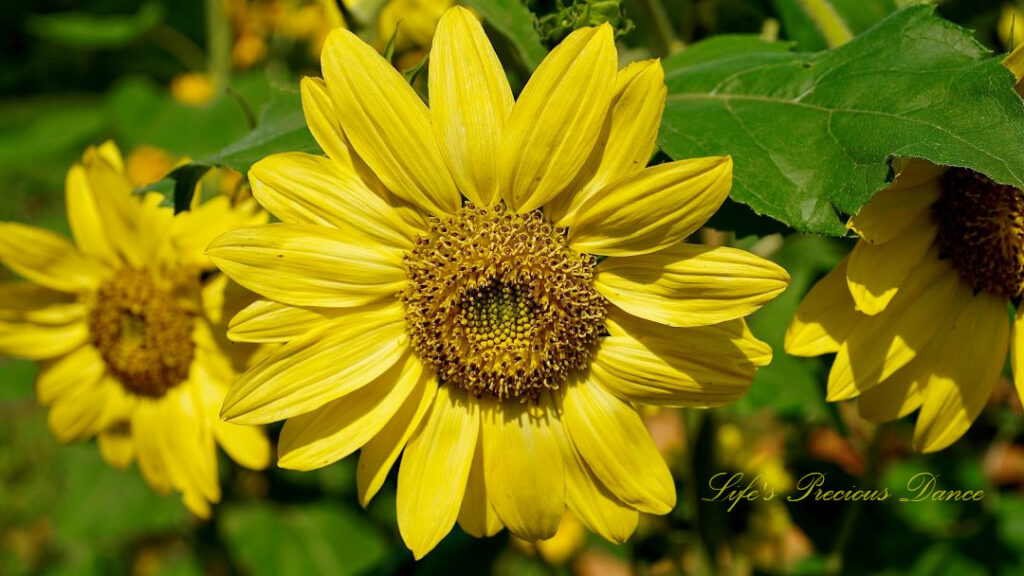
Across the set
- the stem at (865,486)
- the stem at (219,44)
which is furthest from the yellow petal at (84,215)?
the stem at (219,44)

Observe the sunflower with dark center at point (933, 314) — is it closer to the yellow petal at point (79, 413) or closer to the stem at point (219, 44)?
the yellow petal at point (79, 413)

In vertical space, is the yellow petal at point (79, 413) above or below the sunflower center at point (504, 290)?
below

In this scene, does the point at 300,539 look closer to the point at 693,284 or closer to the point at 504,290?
the point at 504,290

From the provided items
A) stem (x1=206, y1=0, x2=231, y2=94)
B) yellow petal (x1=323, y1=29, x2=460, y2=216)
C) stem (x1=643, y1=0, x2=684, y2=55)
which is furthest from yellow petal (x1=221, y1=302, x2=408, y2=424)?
stem (x1=206, y1=0, x2=231, y2=94)

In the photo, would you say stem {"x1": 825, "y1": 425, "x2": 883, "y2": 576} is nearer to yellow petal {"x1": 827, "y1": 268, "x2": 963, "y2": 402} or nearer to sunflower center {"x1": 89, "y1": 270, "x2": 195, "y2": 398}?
yellow petal {"x1": 827, "y1": 268, "x2": 963, "y2": 402}

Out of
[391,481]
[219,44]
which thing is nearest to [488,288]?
[391,481]
